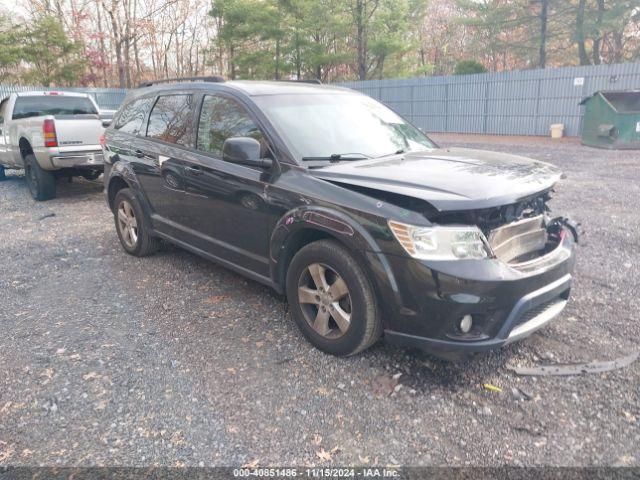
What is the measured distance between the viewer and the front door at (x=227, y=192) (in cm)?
379

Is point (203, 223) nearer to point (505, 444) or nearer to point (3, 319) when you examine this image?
point (3, 319)

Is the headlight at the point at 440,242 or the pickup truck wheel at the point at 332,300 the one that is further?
the pickup truck wheel at the point at 332,300

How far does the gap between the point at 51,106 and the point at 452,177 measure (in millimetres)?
9220

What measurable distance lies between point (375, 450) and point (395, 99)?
21556mm

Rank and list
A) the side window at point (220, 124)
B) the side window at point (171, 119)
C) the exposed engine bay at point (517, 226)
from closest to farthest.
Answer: the exposed engine bay at point (517, 226), the side window at point (220, 124), the side window at point (171, 119)

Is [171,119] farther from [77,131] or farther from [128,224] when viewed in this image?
[77,131]

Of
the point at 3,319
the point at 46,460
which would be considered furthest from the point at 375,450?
the point at 3,319

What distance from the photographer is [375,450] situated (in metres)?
2.57

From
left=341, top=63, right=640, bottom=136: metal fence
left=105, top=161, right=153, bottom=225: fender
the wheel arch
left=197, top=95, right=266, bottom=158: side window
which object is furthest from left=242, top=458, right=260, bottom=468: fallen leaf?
left=341, top=63, right=640, bottom=136: metal fence

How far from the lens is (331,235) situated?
3270 millimetres

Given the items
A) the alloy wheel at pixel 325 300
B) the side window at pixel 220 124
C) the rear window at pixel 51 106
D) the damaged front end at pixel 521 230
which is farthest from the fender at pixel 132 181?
the rear window at pixel 51 106

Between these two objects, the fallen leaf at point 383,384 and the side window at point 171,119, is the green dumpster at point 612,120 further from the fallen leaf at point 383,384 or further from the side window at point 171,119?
the fallen leaf at point 383,384

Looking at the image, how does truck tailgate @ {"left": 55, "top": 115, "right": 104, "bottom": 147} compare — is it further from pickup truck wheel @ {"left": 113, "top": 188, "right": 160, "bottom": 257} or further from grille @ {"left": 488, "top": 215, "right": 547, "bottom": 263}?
grille @ {"left": 488, "top": 215, "right": 547, "bottom": 263}

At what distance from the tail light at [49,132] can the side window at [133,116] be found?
323 centimetres
